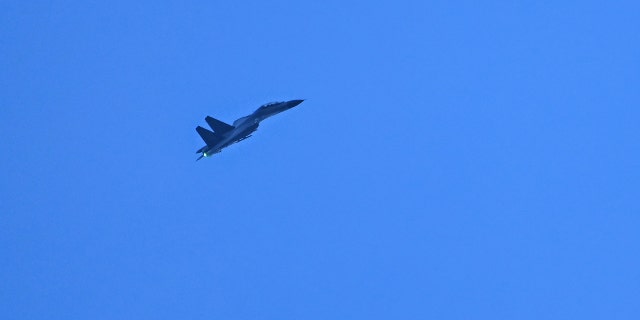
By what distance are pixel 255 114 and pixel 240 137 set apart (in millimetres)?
3753

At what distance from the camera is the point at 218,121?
247 ft

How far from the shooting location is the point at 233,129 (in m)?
75.4

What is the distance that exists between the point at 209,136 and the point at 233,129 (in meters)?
2.70

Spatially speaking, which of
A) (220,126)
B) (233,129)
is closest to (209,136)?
(220,126)

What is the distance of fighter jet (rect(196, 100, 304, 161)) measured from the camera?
73.7 m

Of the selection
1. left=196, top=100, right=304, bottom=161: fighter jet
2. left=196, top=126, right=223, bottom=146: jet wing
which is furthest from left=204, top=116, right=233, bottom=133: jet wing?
left=196, top=126, right=223, bottom=146: jet wing

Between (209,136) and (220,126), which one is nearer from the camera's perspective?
(209,136)

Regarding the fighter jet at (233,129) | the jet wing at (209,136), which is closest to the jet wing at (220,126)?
A: the fighter jet at (233,129)

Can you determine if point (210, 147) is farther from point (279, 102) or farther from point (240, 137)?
point (279, 102)

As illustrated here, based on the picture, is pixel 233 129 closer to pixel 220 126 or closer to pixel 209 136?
pixel 220 126

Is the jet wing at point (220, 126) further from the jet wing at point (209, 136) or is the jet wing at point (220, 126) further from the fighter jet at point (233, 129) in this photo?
the jet wing at point (209, 136)

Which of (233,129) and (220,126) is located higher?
(220,126)

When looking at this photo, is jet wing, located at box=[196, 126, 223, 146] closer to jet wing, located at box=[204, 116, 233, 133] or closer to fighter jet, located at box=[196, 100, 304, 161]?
fighter jet, located at box=[196, 100, 304, 161]

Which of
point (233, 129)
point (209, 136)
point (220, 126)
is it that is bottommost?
point (233, 129)
